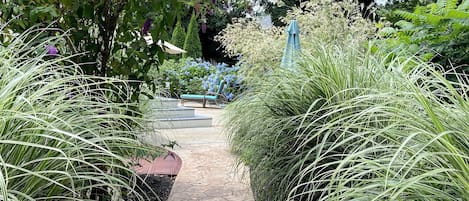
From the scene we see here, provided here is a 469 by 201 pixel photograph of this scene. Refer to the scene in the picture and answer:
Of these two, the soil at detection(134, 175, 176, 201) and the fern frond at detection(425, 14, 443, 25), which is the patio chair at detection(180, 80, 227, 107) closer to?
the soil at detection(134, 175, 176, 201)

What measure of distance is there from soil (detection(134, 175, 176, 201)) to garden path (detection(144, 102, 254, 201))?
2.1 inches

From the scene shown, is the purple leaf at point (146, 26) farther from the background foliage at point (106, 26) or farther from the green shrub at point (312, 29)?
the green shrub at point (312, 29)

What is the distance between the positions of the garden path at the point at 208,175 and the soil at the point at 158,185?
5 cm

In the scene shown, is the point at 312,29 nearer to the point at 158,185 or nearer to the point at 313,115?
the point at 158,185

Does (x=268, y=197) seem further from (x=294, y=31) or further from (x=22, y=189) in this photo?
(x=294, y=31)

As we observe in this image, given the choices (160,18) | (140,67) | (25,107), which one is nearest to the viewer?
(25,107)

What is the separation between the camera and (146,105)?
3.73m

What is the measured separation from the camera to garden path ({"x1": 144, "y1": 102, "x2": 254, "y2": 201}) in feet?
11.4

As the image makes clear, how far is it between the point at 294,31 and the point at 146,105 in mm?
1879

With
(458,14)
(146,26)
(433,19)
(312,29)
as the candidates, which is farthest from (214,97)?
(146,26)

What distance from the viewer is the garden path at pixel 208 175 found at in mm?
3463

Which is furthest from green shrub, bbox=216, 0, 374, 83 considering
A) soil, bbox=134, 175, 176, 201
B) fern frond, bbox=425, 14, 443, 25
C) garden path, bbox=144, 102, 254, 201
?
fern frond, bbox=425, 14, 443, 25

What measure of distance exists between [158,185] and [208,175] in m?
0.58

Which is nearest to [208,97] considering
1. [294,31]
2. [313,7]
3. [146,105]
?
[313,7]
